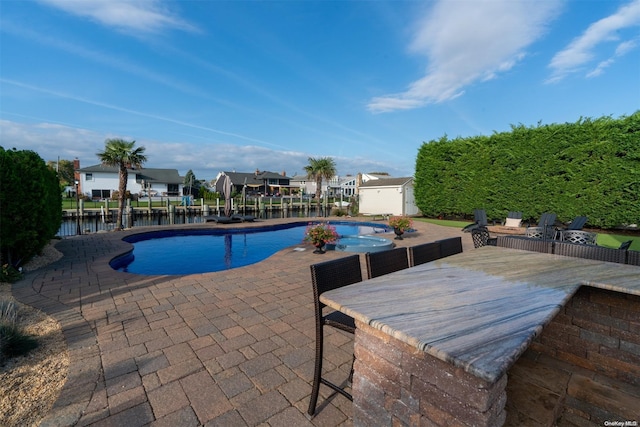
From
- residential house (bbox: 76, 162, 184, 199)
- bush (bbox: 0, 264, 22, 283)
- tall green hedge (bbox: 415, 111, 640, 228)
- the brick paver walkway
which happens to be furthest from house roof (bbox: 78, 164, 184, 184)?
the brick paver walkway

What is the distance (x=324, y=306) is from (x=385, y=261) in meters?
0.99

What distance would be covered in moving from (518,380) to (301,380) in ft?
5.44

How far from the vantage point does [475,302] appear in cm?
152

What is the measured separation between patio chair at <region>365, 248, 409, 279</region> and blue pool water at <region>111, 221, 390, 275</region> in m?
6.32

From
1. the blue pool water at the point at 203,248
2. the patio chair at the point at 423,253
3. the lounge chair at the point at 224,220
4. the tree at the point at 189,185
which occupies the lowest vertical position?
the blue pool water at the point at 203,248

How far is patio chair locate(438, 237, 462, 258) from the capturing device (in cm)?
339

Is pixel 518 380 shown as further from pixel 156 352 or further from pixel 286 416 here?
pixel 156 352

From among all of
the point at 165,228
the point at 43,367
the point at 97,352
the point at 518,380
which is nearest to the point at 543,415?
the point at 518,380

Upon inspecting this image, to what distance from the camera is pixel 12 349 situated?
8.87 feet

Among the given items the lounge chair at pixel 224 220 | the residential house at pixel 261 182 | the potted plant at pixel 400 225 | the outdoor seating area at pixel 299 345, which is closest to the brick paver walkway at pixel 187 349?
the outdoor seating area at pixel 299 345

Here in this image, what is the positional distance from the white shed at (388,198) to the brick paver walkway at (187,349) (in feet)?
55.8

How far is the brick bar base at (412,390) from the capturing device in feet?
3.60

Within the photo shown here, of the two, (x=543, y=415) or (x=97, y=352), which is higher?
(x=543, y=415)

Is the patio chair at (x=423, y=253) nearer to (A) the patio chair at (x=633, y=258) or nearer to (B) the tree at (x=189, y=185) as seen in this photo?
(A) the patio chair at (x=633, y=258)
